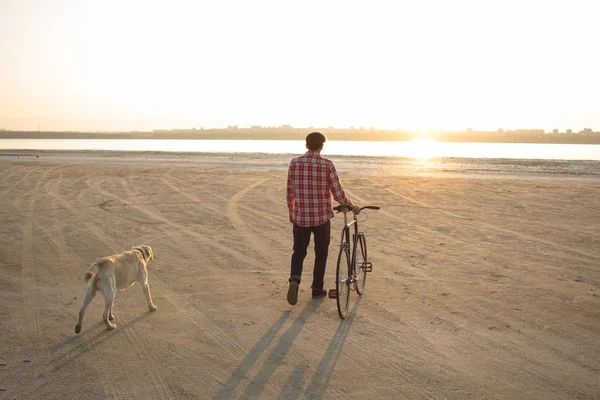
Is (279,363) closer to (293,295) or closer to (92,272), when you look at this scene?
(293,295)

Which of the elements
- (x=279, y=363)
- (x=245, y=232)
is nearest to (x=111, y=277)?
(x=279, y=363)

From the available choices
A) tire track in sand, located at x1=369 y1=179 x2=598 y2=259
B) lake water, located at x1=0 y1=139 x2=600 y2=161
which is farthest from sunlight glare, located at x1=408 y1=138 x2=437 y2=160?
tire track in sand, located at x1=369 y1=179 x2=598 y2=259

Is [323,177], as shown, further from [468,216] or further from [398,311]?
[468,216]

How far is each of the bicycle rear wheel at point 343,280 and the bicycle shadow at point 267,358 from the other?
1.51 feet

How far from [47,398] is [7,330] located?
6.03 feet

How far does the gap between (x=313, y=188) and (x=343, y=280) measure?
118 centimetres

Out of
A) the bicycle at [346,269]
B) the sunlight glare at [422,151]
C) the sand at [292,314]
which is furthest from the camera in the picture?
the sunlight glare at [422,151]

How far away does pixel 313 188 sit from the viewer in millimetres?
6367

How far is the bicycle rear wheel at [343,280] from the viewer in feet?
20.6

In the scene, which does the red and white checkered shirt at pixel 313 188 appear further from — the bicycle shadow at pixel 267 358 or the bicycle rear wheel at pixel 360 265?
the bicycle shadow at pixel 267 358

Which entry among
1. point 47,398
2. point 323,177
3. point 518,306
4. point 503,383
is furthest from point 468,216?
point 47,398

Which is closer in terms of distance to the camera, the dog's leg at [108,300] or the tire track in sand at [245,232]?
the dog's leg at [108,300]

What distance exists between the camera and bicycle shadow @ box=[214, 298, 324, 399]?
4.57 m

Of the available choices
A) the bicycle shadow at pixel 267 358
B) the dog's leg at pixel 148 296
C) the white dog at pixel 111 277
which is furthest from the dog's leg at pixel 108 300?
the bicycle shadow at pixel 267 358
